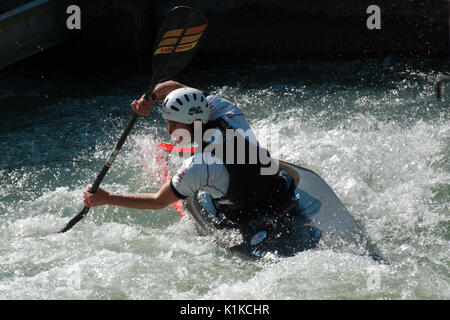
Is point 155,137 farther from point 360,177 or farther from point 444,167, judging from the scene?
point 444,167

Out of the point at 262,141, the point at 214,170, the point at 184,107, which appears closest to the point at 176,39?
the point at 184,107

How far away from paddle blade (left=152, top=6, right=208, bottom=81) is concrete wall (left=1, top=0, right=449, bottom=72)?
12.7ft

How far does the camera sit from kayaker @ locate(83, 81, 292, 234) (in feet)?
12.6

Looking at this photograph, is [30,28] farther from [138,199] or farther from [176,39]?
[138,199]

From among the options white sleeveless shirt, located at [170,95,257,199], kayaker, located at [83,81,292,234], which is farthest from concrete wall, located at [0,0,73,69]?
white sleeveless shirt, located at [170,95,257,199]

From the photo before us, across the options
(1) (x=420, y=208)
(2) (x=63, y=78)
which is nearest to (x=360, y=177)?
(1) (x=420, y=208)

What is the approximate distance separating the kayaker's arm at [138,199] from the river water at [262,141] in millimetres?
474

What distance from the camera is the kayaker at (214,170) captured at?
12.6ft

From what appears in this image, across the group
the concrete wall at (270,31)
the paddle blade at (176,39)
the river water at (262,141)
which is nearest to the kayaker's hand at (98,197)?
the river water at (262,141)

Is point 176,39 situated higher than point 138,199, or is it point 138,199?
point 176,39

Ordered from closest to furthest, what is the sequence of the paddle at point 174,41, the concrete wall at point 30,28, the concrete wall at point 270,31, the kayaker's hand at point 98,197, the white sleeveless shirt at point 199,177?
the white sleeveless shirt at point 199,177
the kayaker's hand at point 98,197
the paddle at point 174,41
the concrete wall at point 30,28
the concrete wall at point 270,31

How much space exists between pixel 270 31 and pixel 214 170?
5124 millimetres

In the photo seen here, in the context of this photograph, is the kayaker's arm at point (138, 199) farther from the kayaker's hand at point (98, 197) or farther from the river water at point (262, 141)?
the river water at point (262, 141)

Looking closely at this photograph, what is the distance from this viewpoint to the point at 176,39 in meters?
4.68
